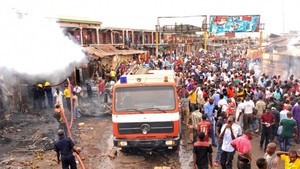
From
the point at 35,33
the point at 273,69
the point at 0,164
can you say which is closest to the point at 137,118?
the point at 0,164

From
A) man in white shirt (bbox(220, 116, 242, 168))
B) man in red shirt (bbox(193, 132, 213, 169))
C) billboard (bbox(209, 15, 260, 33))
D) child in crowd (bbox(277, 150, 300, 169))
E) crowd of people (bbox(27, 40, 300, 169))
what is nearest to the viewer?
child in crowd (bbox(277, 150, 300, 169))

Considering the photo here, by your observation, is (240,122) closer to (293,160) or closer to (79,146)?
(293,160)

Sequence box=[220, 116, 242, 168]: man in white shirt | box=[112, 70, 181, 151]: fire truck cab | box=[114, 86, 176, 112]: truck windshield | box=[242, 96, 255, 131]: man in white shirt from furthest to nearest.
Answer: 1. box=[242, 96, 255, 131]: man in white shirt
2. box=[114, 86, 176, 112]: truck windshield
3. box=[112, 70, 181, 151]: fire truck cab
4. box=[220, 116, 242, 168]: man in white shirt

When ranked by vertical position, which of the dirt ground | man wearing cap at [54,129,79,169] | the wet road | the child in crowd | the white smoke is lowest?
the dirt ground

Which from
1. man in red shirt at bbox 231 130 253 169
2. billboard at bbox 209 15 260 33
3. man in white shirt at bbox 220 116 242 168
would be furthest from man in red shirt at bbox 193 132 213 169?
billboard at bbox 209 15 260 33

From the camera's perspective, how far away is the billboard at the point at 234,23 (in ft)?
91.5

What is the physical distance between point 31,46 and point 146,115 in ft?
22.1

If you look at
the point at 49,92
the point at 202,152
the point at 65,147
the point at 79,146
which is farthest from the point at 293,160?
the point at 49,92

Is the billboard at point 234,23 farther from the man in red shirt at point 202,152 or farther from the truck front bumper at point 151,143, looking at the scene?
the man in red shirt at point 202,152

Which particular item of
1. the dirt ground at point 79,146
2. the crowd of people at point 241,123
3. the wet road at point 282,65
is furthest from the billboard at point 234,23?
the dirt ground at point 79,146

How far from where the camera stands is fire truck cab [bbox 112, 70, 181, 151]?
27.4 feet

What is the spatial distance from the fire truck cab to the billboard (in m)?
20.8

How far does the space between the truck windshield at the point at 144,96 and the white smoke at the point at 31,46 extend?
540 cm

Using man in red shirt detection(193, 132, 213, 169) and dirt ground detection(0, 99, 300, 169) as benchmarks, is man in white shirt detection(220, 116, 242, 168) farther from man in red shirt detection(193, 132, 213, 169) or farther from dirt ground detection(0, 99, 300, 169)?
dirt ground detection(0, 99, 300, 169)
